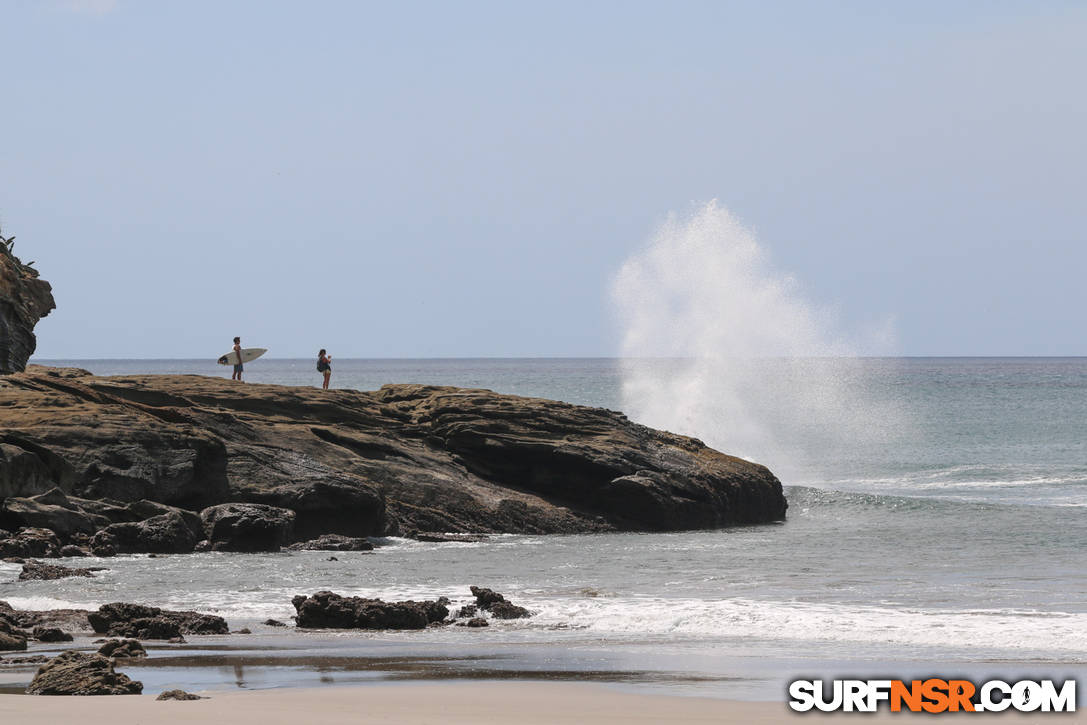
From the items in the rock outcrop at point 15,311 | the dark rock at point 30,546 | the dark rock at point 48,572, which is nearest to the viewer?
the dark rock at point 48,572

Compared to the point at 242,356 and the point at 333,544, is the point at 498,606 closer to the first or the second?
the point at 333,544

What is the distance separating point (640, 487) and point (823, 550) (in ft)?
16.5

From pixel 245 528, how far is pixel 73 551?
2.67 metres

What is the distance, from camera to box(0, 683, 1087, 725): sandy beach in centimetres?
809

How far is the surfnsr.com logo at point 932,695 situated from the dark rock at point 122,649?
17.5 feet

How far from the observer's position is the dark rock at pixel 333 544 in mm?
20656

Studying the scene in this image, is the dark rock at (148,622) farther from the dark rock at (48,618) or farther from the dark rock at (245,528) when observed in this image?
the dark rock at (245,528)

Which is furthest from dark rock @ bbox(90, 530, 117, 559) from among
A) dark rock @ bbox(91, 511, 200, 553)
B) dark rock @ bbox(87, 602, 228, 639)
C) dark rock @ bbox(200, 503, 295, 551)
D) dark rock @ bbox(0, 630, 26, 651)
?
dark rock @ bbox(0, 630, 26, 651)

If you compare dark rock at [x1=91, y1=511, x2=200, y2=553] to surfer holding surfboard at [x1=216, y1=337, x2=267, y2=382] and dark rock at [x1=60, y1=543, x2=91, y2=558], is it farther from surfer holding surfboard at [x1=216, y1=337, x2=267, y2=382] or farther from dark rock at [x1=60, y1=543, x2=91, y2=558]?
surfer holding surfboard at [x1=216, y1=337, x2=267, y2=382]

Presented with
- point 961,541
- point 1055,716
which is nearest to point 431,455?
point 961,541

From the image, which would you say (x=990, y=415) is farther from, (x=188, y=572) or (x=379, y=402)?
(x=188, y=572)

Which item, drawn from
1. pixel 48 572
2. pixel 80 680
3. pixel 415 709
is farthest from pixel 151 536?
pixel 415 709

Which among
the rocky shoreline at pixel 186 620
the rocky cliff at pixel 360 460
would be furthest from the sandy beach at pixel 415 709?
the rocky cliff at pixel 360 460

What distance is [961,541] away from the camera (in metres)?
22.6
